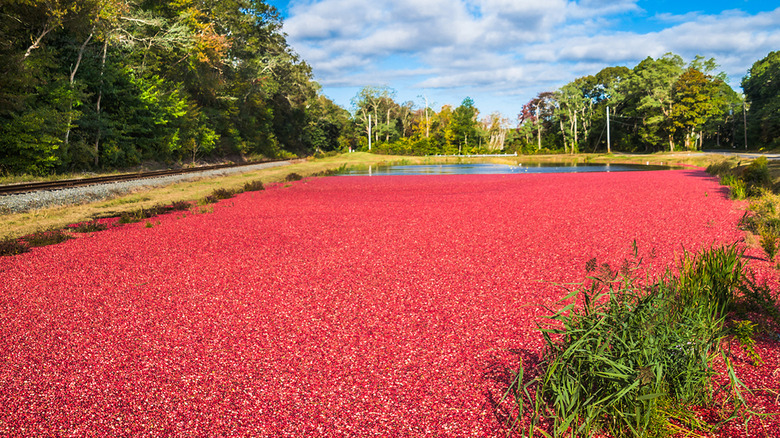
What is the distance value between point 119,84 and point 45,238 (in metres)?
22.1

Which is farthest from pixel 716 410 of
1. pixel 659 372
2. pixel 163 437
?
pixel 163 437

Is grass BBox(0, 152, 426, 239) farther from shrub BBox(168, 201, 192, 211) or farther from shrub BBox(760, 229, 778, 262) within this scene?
shrub BBox(760, 229, 778, 262)

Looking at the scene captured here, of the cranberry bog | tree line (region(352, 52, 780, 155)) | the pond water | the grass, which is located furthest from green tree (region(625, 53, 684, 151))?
the grass

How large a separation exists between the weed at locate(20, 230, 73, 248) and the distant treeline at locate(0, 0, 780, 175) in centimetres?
1230

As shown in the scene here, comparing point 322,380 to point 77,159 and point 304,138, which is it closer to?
point 77,159

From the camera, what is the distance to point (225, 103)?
45.3 m

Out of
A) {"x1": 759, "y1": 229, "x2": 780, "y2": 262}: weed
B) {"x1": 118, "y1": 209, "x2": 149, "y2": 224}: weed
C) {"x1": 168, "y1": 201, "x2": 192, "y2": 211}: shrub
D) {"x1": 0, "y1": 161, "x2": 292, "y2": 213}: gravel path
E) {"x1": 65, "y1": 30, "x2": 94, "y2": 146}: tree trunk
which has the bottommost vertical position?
{"x1": 759, "y1": 229, "x2": 780, "y2": 262}: weed

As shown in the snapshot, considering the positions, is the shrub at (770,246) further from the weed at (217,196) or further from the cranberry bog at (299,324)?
the weed at (217,196)

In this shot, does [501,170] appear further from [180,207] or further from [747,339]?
[747,339]

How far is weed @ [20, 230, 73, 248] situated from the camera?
8469 millimetres

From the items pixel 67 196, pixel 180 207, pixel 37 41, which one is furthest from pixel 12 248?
pixel 37 41

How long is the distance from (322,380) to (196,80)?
41060 mm

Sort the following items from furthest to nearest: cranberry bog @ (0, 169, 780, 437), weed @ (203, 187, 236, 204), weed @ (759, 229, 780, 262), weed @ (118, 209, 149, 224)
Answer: weed @ (203, 187, 236, 204) < weed @ (118, 209, 149, 224) < weed @ (759, 229, 780, 262) < cranberry bog @ (0, 169, 780, 437)

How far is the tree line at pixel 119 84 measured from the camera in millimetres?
19016
